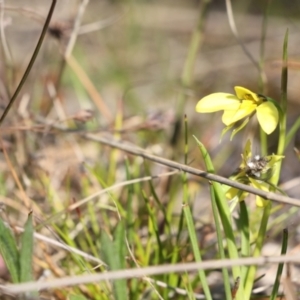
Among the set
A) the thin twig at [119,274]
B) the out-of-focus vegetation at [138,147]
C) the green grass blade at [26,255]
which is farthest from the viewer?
the out-of-focus vegetation at [138,147]

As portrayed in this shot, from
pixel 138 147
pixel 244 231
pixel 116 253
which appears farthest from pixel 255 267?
pixel 138 147

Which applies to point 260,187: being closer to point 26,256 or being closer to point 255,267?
point 255,267

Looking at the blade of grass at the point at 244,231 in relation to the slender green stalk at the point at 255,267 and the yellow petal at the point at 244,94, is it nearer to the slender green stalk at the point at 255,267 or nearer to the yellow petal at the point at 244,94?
the slender green stalk at the point at 255,267

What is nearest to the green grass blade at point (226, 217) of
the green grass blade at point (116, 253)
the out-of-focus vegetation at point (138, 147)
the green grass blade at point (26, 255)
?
the out-of-focus vegetation at point (138, 147)

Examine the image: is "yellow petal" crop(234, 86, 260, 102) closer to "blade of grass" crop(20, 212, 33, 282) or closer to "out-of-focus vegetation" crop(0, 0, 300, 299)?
"out-of-focus vegetation" crop(0, 0, 300, 299)

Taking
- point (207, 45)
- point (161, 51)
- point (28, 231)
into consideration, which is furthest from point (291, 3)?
point (28, 231)

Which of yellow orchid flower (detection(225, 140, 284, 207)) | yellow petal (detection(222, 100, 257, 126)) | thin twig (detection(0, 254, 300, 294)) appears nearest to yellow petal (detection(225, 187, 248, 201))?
yellow orchid flower (detection(225, 140, 284, 207))
